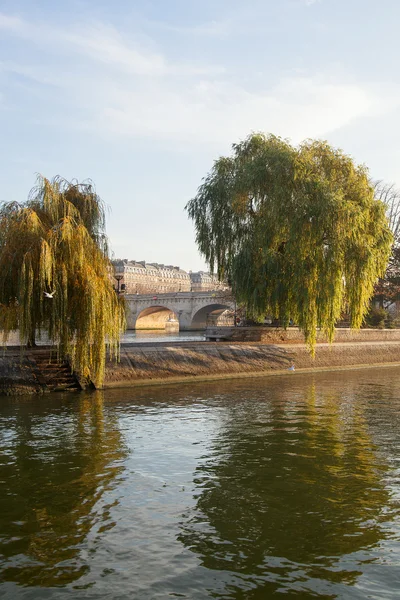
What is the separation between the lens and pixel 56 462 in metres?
14.1

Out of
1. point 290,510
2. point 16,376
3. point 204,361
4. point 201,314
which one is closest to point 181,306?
point 201,314

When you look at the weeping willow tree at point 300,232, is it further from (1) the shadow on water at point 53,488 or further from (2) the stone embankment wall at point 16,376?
(1) the shadow on water at point 53,488

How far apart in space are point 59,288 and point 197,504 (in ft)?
46.7

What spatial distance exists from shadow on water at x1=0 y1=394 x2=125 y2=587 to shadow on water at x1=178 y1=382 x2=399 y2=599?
1.80 meters

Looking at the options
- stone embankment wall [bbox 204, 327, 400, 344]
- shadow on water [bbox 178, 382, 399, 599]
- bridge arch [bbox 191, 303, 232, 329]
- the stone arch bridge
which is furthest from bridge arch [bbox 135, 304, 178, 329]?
shadow on water [bbox 178, 382, 399, 599]

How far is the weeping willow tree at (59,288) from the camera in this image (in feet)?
76.9

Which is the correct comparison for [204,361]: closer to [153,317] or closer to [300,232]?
[300,232]

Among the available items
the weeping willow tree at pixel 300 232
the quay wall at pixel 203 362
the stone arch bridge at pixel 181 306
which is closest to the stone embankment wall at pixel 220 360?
the quay wall at pixel 203 362

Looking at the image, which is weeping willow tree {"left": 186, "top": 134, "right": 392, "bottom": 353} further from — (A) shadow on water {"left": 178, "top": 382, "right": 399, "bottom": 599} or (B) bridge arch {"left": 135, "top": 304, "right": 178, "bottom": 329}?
(B) bridge arch {"left": 135, "top": 304, "right": 178, "bottom": 329}

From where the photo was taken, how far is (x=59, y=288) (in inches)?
934

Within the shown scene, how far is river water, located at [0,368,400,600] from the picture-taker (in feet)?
27.0

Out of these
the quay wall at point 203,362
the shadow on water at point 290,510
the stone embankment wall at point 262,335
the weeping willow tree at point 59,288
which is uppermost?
the weeping willow tree at point 59,288

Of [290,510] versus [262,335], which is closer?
[290,510]

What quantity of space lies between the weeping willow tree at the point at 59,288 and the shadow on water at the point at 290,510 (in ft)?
26.5
